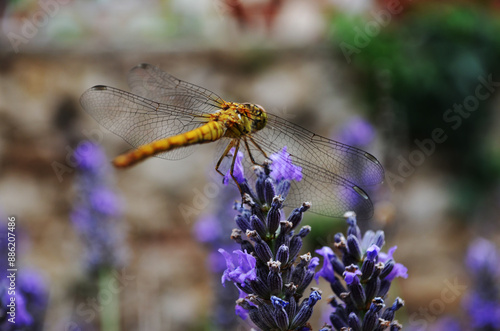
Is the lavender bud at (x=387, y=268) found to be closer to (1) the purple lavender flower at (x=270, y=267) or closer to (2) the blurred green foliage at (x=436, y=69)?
(1) the purple lavender flower at (x=270, y=267)

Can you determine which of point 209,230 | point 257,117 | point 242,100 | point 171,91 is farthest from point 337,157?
point 242,100

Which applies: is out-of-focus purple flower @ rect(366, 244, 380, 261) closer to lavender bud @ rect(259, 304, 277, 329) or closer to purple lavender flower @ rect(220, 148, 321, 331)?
purple lavender flower @ rect(220, 148, 321, 331)

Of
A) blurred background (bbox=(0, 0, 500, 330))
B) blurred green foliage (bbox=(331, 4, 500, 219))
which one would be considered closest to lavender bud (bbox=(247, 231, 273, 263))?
blurred background (bbox=(0, 0, 500, 330))

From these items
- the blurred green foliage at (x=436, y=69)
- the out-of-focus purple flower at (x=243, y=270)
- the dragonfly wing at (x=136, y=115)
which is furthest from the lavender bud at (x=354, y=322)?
the blurred green foliage at (x=436, y=69)

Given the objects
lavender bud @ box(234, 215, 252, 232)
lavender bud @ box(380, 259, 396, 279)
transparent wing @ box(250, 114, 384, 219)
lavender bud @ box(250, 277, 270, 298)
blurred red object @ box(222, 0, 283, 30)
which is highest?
blurred red object @ box(222, 0, 283, 30)

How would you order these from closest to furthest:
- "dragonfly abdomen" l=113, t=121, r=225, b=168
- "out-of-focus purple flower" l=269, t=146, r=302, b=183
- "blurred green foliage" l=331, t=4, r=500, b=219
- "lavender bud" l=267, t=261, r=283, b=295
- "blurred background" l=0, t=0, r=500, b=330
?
"lavender bud" l=267, t=261, r=283, b=295 < "out-of-focus purple flower" l=269, t=146, r=302, b=183 < "dragonfly abdomen" l=113, t=121, r=225, b=168 < "blurred background" l=0, t=0, r=500, b=330 < "blurred green foliage" l=331, t=4, r=500, b=219
